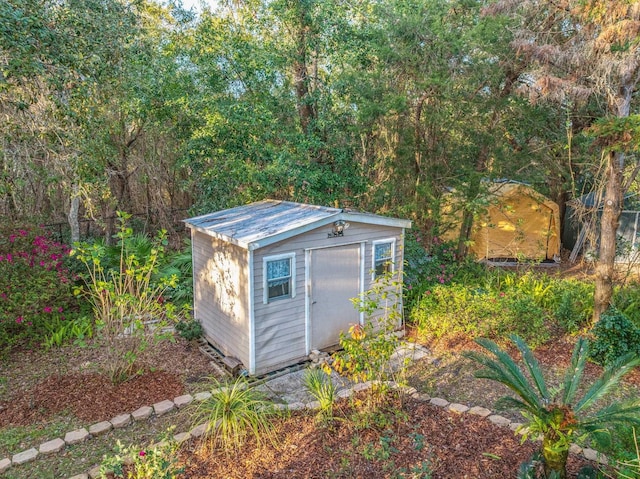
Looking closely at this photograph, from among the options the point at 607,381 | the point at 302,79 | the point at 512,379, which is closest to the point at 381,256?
the point at 512,379

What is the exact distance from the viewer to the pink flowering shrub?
618 centimetres

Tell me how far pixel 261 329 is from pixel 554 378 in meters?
4.08

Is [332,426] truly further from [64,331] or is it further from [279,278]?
[64,331]

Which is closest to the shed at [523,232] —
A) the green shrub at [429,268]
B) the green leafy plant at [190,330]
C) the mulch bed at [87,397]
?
the green shrub at [429,268]

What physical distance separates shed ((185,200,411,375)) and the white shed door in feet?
0.05

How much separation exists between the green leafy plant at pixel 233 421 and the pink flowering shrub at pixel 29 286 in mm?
3869

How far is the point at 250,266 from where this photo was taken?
5387 mm

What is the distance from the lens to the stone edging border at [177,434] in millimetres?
3787

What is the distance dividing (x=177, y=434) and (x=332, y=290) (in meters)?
2.96

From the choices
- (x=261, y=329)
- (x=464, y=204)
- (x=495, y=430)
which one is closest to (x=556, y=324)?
(x=464, y=204)

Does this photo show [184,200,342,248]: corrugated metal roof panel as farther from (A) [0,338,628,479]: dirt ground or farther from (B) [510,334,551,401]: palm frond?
(B) [510,334,551,401]: palm frond

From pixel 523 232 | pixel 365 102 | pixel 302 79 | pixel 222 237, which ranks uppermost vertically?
pixel 302 79

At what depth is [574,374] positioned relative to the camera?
3680 mm

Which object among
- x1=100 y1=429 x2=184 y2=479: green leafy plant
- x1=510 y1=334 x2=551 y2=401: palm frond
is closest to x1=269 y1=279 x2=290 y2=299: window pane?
x1=100 y1=429 x2=184 y2=479: green leafy plant
